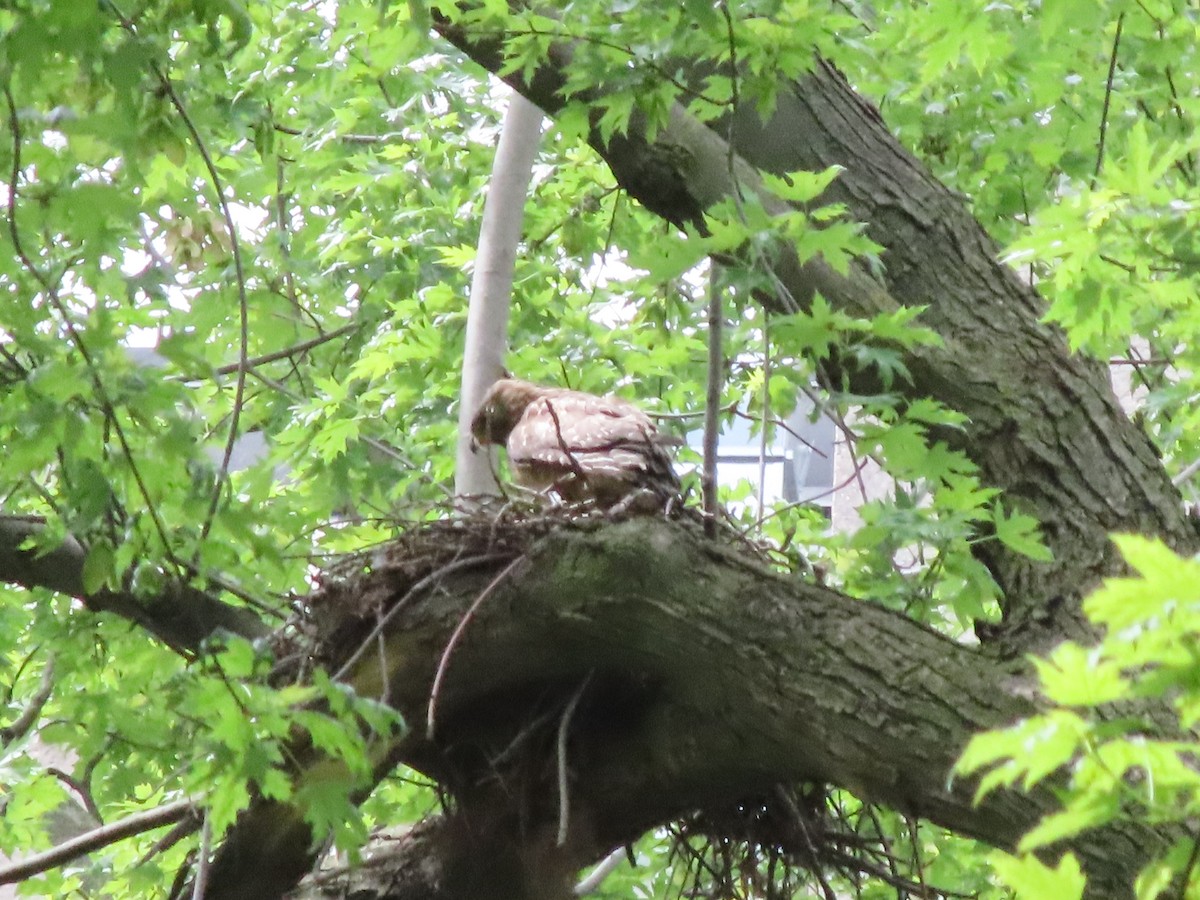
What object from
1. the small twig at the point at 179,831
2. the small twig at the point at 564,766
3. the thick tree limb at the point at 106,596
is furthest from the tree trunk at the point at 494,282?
the small twig at the point at 179,831

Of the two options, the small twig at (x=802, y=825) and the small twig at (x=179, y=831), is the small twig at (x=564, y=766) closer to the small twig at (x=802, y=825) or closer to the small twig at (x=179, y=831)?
the small twig at (x=802, y=825)

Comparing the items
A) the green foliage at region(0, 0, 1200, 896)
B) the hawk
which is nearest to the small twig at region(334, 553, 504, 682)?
the green foliage at region(0, 0, 1200, 896)

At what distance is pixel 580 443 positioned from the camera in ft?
12.1

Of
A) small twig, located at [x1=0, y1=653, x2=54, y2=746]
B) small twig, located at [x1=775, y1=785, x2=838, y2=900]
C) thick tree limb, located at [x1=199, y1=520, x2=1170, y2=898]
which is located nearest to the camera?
thick tree limb, located at [x1=199, y1=520, x2=1170, y2=898]

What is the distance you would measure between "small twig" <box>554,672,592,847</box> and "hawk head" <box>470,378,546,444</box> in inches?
41.9

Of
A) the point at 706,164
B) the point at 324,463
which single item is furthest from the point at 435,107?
the point at 706,164

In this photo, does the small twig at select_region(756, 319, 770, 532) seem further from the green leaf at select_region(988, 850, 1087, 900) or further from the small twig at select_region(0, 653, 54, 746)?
the small twig at select_region(0, 653, 54, 746)

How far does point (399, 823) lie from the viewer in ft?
13.5

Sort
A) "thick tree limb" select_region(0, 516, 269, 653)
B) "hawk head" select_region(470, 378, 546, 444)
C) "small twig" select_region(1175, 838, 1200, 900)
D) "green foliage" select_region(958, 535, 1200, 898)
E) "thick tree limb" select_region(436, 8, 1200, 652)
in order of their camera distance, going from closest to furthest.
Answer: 1. "green foliage" select_region(958, 535, 1200, 898)
2. "small twig" select_region(1175, 838, 1200, 900)
3. "thick tree limb" select_region(0, 516, 269, 653)
4. "thick tree limb" select_region(436, 8, 1200, 652)
5. "hawk head" select_region(470, 378, 546, 444)

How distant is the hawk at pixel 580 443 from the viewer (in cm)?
345

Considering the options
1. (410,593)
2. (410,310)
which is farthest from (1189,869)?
(410,310)

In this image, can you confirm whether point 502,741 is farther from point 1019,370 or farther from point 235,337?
point 235,337

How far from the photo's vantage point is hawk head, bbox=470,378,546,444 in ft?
12.8

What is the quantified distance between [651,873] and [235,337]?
2818 mm
